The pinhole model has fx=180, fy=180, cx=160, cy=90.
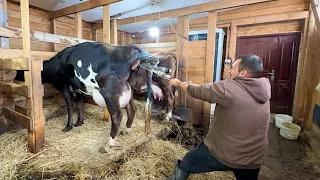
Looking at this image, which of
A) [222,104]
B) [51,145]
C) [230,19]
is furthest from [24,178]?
[230,19]

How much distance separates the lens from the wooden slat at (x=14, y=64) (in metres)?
1.81

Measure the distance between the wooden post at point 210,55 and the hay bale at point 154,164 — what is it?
121cm

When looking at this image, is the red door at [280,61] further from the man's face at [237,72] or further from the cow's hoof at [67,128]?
the cow's hoof at [67,128]

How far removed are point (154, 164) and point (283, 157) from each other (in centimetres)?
207

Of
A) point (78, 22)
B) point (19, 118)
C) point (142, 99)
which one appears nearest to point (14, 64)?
point (19, 118)

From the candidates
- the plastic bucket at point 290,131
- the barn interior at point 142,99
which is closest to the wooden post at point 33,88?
the barn interior at point 142,99

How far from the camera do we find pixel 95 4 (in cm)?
279

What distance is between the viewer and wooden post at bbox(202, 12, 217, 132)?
321 cm

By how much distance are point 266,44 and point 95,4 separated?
4.24m

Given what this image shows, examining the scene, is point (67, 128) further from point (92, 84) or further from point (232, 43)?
point (232, 43)

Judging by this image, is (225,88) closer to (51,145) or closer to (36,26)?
(51,145)

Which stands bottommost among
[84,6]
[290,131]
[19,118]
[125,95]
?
[290,131]

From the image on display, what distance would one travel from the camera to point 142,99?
4711 millimetres

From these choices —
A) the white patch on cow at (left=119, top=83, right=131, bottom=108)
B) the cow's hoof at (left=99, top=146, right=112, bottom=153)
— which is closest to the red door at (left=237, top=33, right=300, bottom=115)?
the white patch on cow at (left=119, top=83, right=131, bottom=108)
